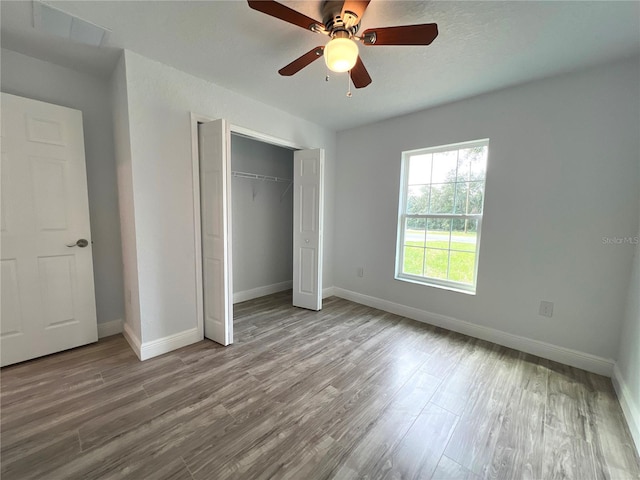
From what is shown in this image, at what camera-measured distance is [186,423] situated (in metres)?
1.56

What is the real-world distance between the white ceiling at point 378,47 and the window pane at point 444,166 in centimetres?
60

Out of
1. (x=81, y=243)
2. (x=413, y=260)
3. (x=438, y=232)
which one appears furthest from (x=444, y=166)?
(x=81, y=243)

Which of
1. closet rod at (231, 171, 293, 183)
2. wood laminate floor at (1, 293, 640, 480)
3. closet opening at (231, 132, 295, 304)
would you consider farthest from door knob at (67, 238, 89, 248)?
closet rod at (231, 171, 293, 183)

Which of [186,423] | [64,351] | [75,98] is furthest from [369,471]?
[75,98]

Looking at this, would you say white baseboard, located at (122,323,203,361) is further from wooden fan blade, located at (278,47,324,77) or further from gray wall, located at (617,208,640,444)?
gray wall, located at (617,208,640,444)

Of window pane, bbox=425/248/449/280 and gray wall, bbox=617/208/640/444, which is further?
window pane, bbox=425/248/449/280

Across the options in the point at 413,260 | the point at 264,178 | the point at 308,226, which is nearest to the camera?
the point at 413,260

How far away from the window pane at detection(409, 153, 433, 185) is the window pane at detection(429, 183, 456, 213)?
0.16 metres

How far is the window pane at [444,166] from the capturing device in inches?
113

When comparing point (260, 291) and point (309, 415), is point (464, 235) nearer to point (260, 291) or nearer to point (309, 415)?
point (309, 415)

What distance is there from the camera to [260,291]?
157 inches

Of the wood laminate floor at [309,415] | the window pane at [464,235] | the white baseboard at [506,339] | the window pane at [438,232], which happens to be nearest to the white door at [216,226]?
the wood laminate floor at [309,415]

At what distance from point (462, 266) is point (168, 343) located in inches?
122

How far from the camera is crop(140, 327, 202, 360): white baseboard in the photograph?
2.21 metres
